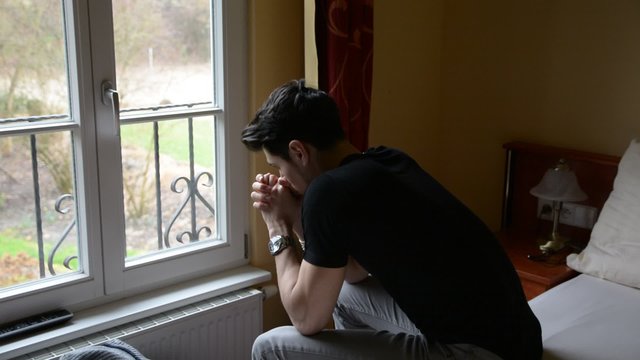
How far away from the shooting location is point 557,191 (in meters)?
2.63

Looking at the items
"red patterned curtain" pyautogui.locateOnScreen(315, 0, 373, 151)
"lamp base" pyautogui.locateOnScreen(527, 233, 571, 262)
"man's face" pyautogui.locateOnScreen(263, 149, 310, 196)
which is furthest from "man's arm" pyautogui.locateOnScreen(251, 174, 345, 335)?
"lamp base" pyautogui.locateOnScreen(527, 233, 571, 262)

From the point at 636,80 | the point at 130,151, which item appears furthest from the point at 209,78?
the point at 636,80

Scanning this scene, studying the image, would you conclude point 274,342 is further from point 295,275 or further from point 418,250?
point 418,250

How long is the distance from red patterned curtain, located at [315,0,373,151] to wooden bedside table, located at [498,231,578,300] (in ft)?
2.28

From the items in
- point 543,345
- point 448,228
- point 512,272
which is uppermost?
point 448,228

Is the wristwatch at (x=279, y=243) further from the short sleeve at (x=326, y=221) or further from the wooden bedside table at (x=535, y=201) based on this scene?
the wooden bedside table at (x=535, y=201)

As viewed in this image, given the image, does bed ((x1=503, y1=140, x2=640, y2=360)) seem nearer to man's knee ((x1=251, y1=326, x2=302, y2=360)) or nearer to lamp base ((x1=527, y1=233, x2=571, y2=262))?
lamp base ((x1=527, y1=233, x2=571, y2=262))

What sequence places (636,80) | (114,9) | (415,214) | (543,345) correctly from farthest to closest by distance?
(636,80)
(114,9)
(543,345)
(415,214)

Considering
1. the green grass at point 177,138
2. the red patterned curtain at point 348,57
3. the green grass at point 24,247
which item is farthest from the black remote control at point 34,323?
the red patterned curtain at point 348,57

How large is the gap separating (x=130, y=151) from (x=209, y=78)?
35cm

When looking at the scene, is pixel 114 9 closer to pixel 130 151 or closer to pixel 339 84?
pixel 130 151

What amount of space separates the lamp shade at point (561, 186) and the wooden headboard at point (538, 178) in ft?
0.31

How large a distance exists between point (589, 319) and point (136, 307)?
132cm

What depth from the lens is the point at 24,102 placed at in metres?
1.98
